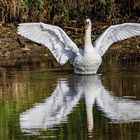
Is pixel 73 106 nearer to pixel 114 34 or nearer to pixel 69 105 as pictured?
pixel 69 105

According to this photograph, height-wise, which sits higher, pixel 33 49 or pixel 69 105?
pixel 33 49

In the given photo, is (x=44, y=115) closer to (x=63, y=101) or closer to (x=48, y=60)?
(x=63, y=101)

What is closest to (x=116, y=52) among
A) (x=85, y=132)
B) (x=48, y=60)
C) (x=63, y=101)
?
(x=48, y=60)

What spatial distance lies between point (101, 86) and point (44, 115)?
10.6 feet

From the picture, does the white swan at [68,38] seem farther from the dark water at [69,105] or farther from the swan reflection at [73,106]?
the swan reflection at [73,106]

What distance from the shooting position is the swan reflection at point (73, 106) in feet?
35.6

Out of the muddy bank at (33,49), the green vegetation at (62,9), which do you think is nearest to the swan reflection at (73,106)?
the muddy bank at (33,49)

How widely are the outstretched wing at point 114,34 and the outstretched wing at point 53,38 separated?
0.60 meters

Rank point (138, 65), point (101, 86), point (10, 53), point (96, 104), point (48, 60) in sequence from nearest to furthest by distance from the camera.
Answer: point (96, 104)
point (101, 86)
point (138, 65)
point (48, 60)
point (10, 53)

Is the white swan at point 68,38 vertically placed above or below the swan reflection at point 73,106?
above

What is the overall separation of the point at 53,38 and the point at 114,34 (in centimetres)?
136

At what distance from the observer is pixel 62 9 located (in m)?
26.0

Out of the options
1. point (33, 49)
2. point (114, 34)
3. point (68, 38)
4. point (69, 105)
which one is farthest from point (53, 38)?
point (69, 105)

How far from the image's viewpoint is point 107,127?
10312mm
